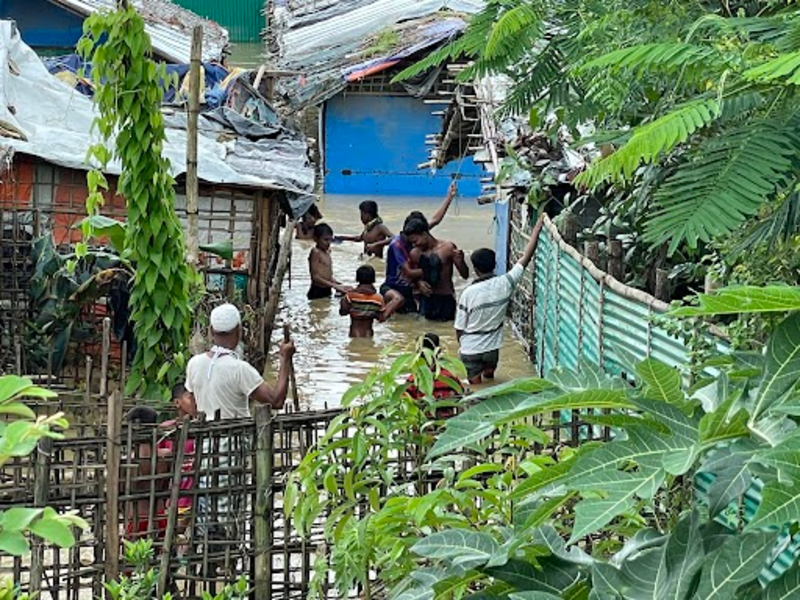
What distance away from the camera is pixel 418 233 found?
1362cm

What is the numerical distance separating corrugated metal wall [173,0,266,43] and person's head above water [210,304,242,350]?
111ft

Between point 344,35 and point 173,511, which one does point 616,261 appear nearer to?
point 173,511

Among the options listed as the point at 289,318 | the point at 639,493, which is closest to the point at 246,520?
the point at 639,493

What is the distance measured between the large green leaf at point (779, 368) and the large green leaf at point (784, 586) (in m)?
0.28

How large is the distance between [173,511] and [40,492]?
551 mm

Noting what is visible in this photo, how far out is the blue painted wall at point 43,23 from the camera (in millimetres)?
21562

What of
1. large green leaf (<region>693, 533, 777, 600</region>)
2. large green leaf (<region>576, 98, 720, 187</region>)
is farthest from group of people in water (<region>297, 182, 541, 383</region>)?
large green leaf (<region>693, 533, 777, 600</region>)

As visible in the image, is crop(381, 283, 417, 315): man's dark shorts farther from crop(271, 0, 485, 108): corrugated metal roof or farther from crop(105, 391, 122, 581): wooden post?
crop(105, 391, 122, 581): wooden post

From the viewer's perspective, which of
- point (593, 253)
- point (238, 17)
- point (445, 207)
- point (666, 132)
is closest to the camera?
point (666, 132)

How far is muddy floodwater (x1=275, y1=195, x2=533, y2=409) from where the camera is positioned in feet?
39.4

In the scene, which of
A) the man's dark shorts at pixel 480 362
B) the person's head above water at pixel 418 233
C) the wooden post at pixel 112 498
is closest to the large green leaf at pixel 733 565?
the wooden post at pixel 112 498

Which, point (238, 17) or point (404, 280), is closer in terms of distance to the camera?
point (404, 280)

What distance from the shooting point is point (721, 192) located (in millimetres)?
3166

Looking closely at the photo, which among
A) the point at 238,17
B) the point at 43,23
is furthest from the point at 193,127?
the point at 238,17
